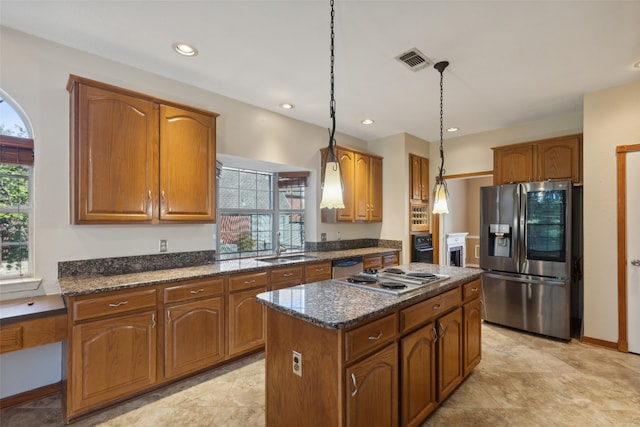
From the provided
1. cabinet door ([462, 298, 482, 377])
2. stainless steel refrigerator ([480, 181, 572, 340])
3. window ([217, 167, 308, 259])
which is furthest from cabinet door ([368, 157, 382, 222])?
cabinet door ([462, 298, 482, 377])

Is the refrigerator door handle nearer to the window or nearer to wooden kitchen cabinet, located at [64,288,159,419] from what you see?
the window

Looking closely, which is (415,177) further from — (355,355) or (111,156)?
(111,156)

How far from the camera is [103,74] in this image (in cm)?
257

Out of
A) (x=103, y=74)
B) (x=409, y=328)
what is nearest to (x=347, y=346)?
(x=409, y=328)

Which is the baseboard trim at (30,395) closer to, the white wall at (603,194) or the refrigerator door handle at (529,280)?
the refrigerator door handle at (529,280)

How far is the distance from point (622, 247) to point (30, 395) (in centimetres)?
539

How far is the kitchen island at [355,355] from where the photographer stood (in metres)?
1.40

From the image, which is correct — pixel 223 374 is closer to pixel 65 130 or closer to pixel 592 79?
A: pixel 65 130

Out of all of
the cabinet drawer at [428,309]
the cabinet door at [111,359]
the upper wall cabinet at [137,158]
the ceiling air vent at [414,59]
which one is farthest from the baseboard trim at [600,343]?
the cabinet door at [111,359]

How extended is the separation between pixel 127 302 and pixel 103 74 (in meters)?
1.92

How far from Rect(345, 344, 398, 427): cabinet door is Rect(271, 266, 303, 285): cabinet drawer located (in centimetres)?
170

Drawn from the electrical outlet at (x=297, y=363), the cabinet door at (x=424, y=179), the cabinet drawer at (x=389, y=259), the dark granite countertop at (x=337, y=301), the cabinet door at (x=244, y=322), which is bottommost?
the cabinet door at (x=244, y=322)

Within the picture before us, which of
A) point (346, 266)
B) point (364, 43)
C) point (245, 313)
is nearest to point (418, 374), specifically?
point (245, 313)

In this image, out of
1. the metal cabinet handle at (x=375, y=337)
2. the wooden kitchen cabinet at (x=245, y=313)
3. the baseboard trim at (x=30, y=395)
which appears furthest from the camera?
the wooden kitchen cabinet at (x=245, y=313)
